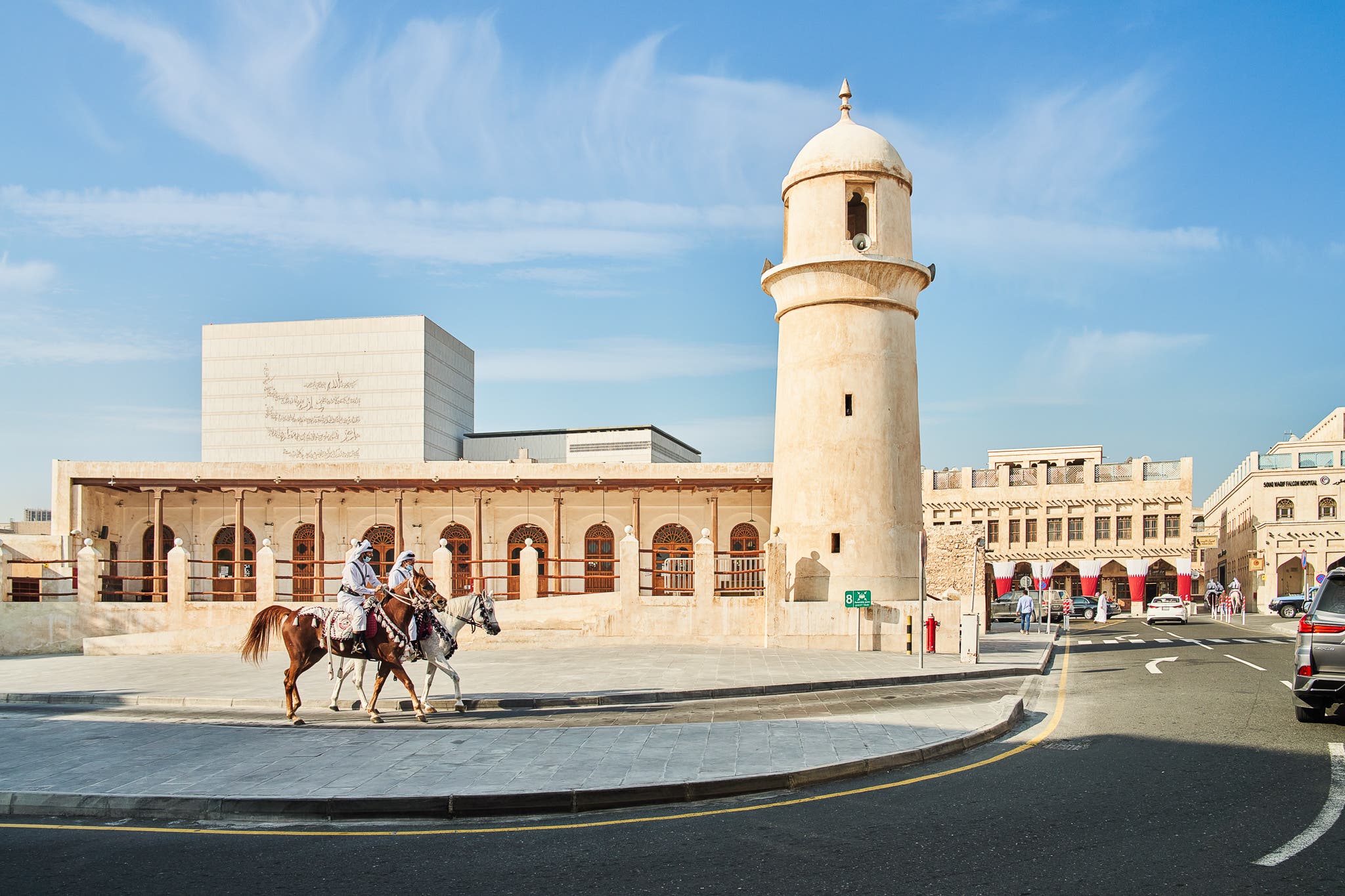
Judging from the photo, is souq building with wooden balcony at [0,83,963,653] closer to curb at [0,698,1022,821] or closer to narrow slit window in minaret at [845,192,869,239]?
narrow slit window in minaret at [845,192,869,239]

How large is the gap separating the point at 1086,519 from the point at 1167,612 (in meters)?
24.2

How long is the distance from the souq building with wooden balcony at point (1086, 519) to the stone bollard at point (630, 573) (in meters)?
42.4

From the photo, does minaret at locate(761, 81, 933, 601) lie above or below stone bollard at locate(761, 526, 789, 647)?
above

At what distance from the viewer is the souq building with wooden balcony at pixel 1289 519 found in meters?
61.6

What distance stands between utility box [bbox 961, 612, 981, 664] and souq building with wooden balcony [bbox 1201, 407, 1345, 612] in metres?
47.8

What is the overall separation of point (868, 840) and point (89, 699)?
12.4 metres

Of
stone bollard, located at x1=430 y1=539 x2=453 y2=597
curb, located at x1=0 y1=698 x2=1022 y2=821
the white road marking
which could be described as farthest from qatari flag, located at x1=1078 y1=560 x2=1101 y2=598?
curb, located at x1=0 y1=698 x2=1022 y2=821

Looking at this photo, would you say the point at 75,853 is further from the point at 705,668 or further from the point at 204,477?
the point at 204,477

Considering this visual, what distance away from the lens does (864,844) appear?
6645 millimetres

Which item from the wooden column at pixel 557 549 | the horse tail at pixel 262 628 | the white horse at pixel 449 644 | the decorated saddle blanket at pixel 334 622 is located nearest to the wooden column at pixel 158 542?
the wooden column at pixel 557 549

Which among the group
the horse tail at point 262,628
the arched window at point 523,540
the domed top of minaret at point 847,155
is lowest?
the horse tail at point 262,628

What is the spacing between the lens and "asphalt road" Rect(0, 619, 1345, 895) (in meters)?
5.90

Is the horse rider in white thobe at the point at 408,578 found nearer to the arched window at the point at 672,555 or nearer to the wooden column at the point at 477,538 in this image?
the arched window at the point at 672,555

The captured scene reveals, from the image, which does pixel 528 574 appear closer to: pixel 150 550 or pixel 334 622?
pixel 334 622
